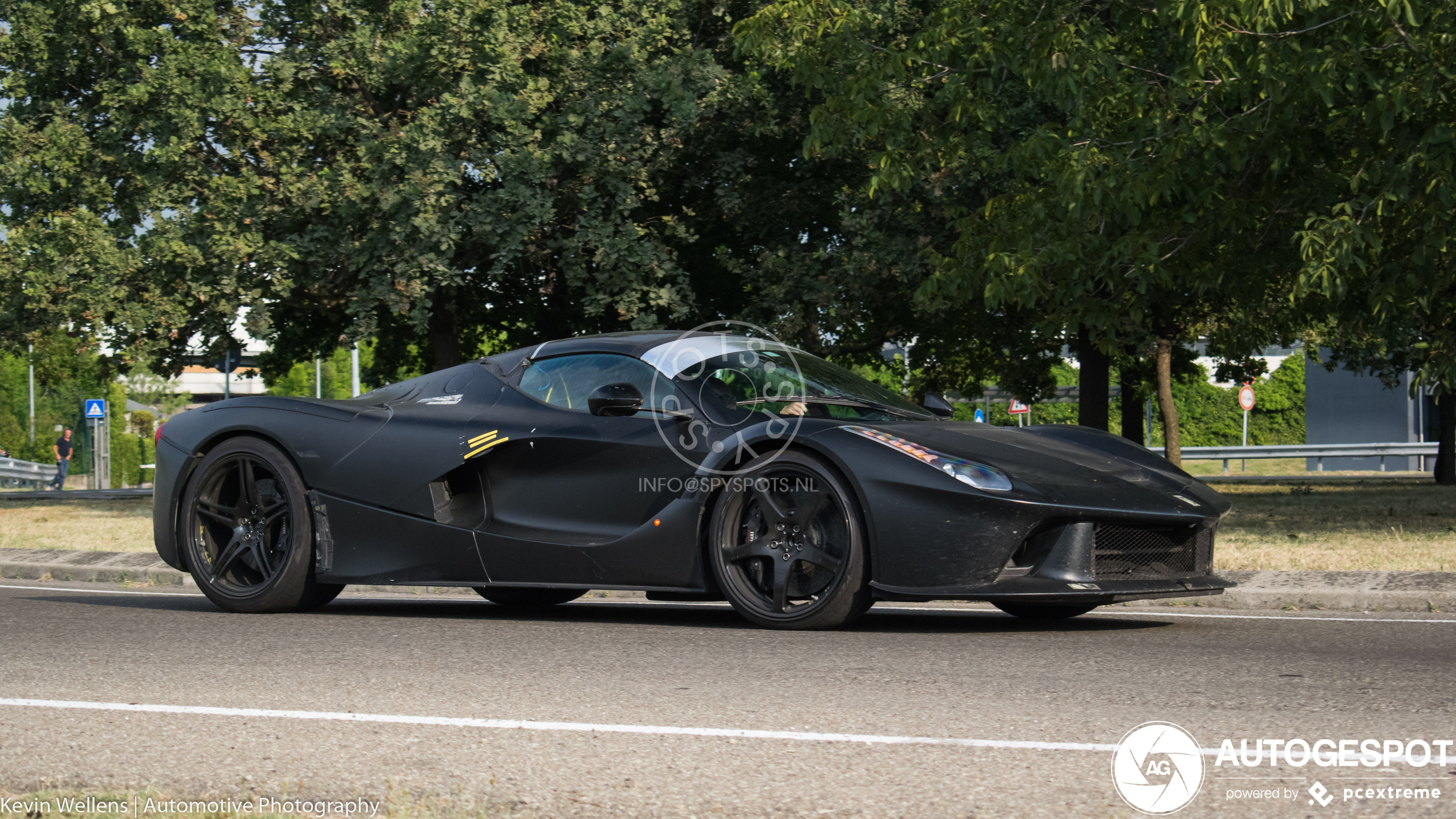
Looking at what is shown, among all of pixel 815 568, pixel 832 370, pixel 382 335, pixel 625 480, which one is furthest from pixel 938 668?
pixel 382 335

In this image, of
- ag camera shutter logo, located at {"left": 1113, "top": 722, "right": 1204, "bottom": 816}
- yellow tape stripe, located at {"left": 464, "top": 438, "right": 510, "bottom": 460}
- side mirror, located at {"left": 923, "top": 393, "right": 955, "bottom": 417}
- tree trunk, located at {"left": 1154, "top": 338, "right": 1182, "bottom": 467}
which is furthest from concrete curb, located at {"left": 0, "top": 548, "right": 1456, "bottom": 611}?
tree trunk, located at {"left": 1154, "top": 338, "right": 1182, "bottom": 467}

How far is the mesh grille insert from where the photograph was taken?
5.80 meters

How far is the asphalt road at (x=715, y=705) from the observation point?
11.4 ft

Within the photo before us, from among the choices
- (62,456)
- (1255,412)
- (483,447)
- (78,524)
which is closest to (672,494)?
(483,447)

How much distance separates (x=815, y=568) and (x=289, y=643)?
226cm

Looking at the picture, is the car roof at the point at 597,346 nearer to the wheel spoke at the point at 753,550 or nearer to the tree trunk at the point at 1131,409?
the wheel spoke at the point at 753,550

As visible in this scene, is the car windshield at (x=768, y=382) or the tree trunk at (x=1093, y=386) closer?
the car windshield at (x=768, y=382)

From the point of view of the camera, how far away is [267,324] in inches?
709

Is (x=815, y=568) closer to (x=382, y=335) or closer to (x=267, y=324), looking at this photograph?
(x=267, y=324)

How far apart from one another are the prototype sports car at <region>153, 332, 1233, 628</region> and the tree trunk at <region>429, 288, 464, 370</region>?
1183cm

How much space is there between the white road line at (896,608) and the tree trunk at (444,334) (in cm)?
1003

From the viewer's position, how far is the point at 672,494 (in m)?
6.37

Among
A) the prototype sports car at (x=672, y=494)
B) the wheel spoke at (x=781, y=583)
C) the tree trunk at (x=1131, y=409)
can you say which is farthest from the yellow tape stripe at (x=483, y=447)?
the tree trunk at (x=1131, y=409)

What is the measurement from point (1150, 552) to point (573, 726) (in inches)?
112
